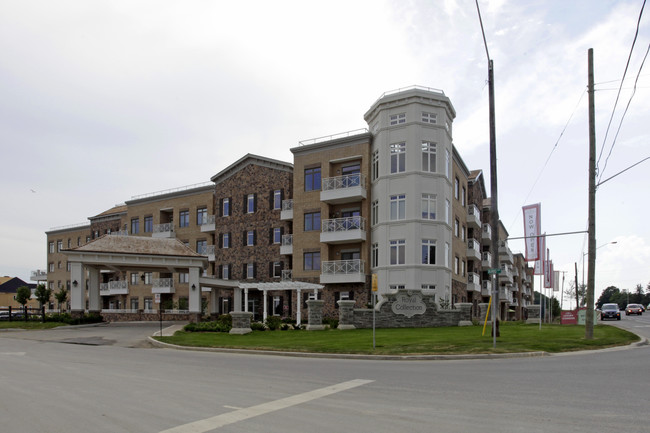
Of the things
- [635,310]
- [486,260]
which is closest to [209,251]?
[486,260]

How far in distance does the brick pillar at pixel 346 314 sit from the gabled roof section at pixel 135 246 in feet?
50.5

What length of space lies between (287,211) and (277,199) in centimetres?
254

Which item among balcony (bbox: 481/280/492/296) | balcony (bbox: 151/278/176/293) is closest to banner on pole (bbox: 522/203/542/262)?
balcony (bbox: 481/280/492/296)

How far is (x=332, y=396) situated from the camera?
367 inches

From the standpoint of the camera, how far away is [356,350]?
56.8 ft

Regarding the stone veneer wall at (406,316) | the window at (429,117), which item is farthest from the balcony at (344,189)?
the stone veneer wall at (406,316)

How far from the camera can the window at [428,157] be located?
35438 mm

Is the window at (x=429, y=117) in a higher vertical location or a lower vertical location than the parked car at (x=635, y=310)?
higher

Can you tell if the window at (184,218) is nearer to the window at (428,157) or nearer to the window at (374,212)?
the window at (374,212)

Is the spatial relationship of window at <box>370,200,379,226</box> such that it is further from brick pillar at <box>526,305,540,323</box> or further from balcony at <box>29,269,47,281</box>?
balcony at <box>29,269,47,281</box>

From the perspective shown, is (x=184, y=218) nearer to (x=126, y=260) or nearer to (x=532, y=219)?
(x=126, y=260)

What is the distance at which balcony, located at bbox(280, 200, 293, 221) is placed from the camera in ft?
137

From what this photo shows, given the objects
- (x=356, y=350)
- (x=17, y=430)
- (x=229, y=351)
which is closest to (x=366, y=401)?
(x=17, y=430)

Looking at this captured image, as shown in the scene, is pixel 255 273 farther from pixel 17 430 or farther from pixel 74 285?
pixel 17 430
